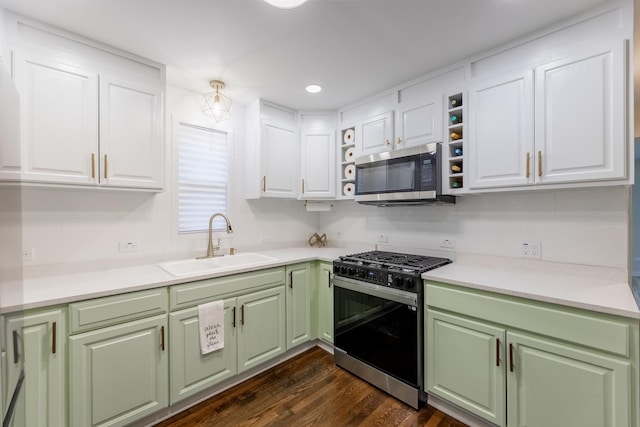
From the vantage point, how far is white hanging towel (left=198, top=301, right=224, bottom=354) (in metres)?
1.93

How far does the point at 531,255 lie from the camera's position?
6.52ft

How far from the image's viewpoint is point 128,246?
2174 millimetres

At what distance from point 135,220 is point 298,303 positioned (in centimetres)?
153

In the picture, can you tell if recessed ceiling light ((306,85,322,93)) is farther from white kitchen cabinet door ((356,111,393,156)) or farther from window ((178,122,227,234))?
window ((178,122,227,234))

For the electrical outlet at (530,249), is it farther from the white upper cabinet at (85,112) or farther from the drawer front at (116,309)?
the white upper cabinet at (85,112)

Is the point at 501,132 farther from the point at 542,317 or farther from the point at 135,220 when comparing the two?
the point at 135,220

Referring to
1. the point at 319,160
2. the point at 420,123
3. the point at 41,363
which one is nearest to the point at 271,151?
the point at 319,160

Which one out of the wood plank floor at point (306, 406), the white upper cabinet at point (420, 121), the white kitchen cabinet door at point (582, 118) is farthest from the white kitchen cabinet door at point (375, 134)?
the wood plank floor at point (306, 406)

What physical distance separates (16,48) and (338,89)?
2134 millimetres

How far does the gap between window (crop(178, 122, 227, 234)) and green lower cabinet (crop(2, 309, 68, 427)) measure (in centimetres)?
115

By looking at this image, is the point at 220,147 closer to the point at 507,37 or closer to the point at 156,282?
the point at 156,282

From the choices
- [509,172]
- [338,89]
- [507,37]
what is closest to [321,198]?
[338,89]

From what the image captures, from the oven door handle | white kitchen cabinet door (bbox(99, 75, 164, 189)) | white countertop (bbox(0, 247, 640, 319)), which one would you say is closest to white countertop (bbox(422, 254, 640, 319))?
white countertop (bbox(0, 247, 640, 319))

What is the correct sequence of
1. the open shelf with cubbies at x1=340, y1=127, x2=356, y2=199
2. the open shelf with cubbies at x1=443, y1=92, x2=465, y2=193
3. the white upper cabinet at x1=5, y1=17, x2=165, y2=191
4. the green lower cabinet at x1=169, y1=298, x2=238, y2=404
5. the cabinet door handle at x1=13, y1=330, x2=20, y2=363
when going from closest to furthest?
the cabinet door handle at x1=13, y1=330, x2=20, y2=363 → the white upper cabinet at x1=5, y1=17, x2=165, y2=191 → the green lower cabinet at x1=169, y1=298, x2=238, y2=404 → the open shelf with cubbies at x1=443, y1=92, x2=465, y2=193 → the open shelf with cubbies at x1=340, y1=127, x2=356, y2=199
